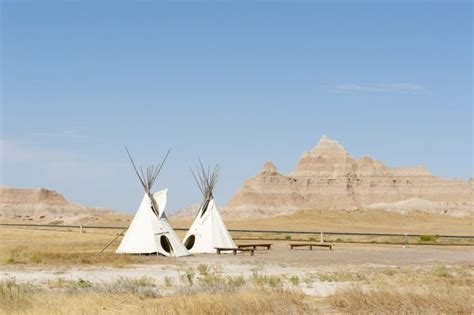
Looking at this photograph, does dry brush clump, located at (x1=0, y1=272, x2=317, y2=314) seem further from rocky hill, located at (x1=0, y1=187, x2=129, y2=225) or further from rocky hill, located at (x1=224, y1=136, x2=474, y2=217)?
rocky hill, located at (x1=224, y1=136, x2=474, y2=217)

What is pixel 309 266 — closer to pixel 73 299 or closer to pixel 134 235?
pixel 134 235

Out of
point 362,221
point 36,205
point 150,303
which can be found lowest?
point 150,303

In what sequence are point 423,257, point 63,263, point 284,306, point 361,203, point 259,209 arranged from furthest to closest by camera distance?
point 361,203 < point 259,209 < point 423,257 < point 63,263 < point 284,306

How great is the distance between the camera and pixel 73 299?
14.2 m

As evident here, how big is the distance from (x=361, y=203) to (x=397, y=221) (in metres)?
86.4

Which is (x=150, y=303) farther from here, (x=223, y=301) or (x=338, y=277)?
(x=338, y=277)

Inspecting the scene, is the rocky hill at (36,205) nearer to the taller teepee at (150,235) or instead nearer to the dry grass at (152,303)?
the taller teepee at (150,235)

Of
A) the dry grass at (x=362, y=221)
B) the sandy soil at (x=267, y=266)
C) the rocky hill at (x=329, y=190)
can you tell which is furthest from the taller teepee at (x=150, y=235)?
the rocky hill at (x=329, y=190)

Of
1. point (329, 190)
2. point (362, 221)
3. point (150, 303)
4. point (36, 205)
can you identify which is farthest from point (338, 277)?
point (329, 190)

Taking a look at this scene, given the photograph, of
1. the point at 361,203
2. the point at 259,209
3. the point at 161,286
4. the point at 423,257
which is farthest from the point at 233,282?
the point at 361,203

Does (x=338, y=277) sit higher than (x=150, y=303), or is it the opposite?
(x=338, y=277)

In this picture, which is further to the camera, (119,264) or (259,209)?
(259,209)

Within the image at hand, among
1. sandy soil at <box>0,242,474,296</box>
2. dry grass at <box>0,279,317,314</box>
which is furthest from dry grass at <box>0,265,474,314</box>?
sandy soil at <box>0,242,474,296</box>

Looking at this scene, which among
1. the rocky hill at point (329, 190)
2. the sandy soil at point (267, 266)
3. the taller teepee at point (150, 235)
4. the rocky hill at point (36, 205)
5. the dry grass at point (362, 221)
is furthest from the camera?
the rocky hill at point (329, 190)
